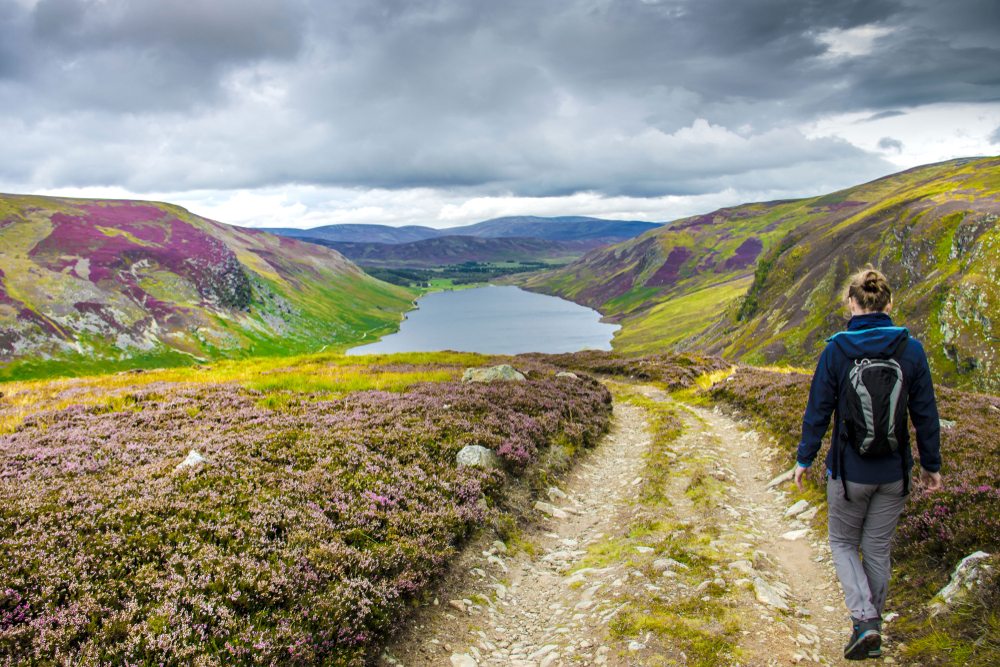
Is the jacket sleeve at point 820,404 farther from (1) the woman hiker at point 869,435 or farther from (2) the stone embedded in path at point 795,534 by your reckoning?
(2) the stone embedded in path at point 795,534

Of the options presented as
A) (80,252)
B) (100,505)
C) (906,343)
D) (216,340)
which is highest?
(80,252)

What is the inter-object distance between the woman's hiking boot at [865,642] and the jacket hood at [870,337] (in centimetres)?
366

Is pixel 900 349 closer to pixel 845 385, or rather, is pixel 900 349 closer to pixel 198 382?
pixel 845 385

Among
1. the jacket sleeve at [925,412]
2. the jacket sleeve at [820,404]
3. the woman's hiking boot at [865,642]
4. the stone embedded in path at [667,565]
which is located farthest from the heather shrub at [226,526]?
the jacket sleeve at [925,412]

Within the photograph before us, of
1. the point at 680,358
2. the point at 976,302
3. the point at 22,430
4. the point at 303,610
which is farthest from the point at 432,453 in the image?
the point at 976,302

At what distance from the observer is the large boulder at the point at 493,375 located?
2481cm

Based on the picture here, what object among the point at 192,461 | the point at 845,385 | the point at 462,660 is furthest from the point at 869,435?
the point at 192,461

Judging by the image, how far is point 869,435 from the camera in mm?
6801

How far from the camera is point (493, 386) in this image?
894 inches

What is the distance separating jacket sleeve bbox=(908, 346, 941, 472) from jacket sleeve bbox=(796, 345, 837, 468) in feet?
2.96

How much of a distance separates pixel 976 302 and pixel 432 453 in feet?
274

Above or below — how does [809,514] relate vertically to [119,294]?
below

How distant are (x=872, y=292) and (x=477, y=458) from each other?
398 inches

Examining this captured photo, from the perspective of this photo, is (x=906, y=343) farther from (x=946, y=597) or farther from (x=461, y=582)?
(x=461, y=582)
